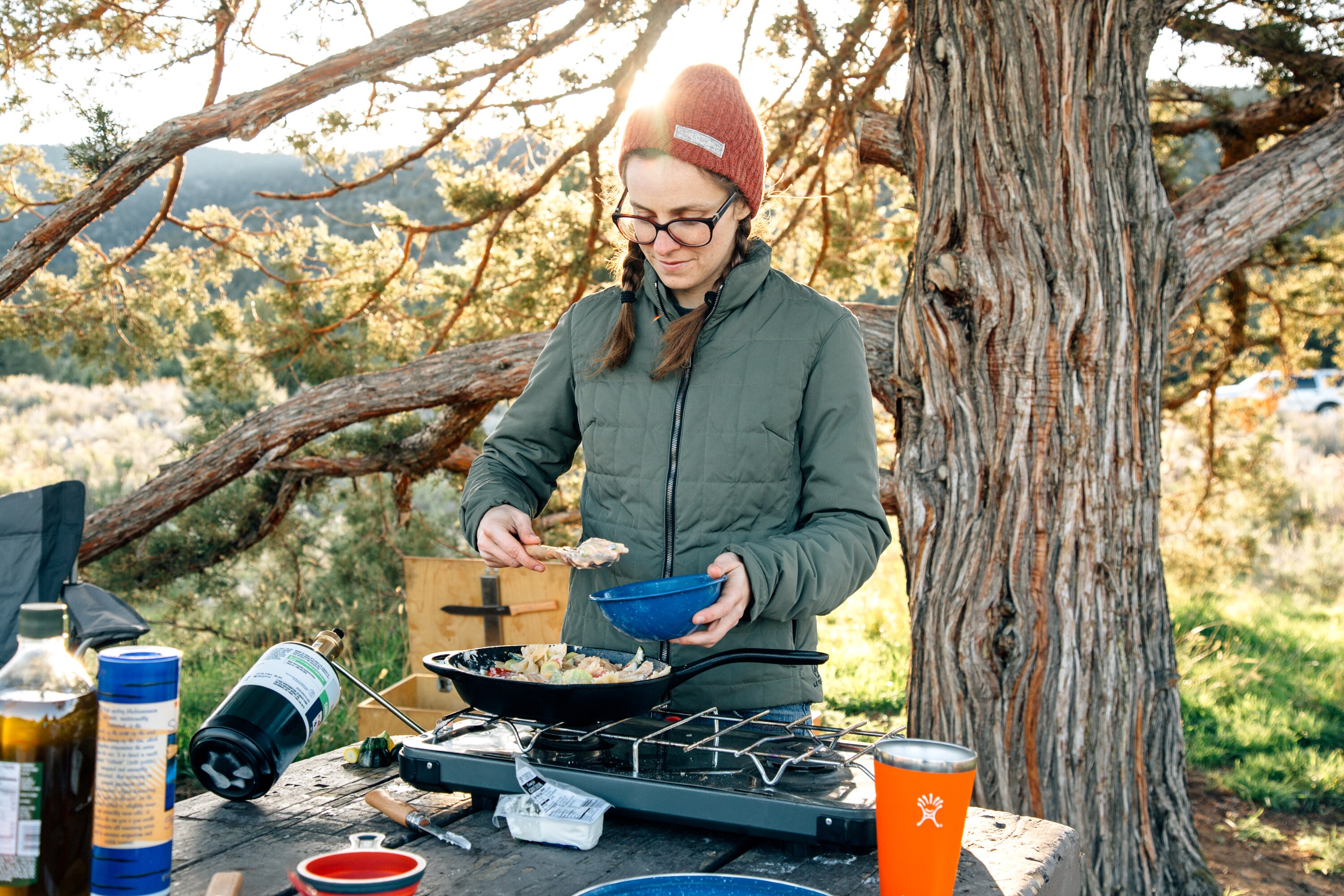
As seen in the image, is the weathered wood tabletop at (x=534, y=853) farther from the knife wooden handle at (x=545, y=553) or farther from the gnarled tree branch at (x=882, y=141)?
the gnarled tree branch at (x=882, y=141)

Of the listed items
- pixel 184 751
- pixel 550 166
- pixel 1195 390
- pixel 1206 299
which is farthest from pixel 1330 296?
pixel 184 751

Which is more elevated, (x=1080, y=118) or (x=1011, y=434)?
(x=1080, y=118)

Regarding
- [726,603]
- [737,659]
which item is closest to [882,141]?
[726,603]

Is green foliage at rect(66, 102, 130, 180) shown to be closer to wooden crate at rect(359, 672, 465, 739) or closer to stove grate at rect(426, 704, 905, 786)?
wooden crate at rect(359, 672, 465, 739)

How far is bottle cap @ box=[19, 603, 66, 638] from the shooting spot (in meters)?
0.96

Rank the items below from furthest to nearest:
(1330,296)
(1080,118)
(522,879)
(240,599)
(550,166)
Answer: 1. (240,599)
2. (1330,296)
3. (550,166)
4. (1080,118)
5. (522,879)

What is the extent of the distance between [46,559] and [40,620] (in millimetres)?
1936

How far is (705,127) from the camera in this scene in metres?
1.81

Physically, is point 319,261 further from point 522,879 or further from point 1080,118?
point 522,879

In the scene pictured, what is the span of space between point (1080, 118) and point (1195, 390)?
10.5 feet

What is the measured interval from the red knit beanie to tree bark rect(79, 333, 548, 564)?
2.44 meters

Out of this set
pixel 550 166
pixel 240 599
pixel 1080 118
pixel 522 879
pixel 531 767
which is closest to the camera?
pixel 522 879

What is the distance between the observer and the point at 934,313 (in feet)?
10.3

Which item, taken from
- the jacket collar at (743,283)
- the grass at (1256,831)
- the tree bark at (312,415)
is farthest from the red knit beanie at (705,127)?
the grass at (1256,831)
